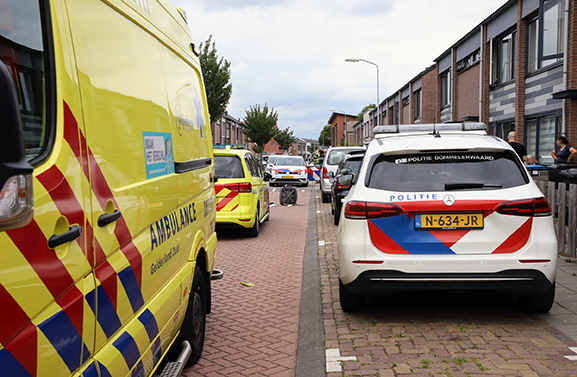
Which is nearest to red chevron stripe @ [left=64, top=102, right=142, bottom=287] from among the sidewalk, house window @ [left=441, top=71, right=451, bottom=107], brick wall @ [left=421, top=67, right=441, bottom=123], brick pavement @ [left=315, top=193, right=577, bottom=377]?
brick pavement @ [left=315, top=193, right=577, bottom=377]

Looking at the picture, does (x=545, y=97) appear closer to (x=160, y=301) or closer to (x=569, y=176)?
(x=569, y=176)

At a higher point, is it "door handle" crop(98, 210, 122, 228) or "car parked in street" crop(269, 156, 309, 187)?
"door handle" crop(98, 210, 122, 228)

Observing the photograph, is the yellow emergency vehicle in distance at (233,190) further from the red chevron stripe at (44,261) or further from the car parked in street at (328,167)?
the red chevron stripe at (44,261)

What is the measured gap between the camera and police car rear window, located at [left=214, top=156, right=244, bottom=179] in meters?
9.90

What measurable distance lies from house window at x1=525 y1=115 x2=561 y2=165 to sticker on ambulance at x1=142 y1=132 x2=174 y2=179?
1644cm

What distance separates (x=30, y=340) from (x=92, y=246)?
0.51 m

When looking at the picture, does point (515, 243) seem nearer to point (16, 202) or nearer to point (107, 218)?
point (107, 218)

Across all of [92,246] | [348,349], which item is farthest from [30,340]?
[348,349]

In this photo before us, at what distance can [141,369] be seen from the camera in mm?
2500

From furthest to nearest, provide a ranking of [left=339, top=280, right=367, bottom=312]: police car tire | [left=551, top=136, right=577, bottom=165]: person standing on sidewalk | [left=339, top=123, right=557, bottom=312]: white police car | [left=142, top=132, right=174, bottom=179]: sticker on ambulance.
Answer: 1. [left=551, top=136, right=577, bottom=165]: person standing on sidewalk
2. [left=339, top=280, right=367, bottom=312]: police car tire
3. [left=339, top=123, right=557, bottom=312]: white police car
4. [left=142, top=132, right=174, bottom=179]: sticker on ambulance

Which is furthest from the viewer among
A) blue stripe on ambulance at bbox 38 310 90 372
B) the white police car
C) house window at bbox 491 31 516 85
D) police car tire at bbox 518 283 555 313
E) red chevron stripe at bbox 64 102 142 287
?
house window at bbox 491 31 516 85

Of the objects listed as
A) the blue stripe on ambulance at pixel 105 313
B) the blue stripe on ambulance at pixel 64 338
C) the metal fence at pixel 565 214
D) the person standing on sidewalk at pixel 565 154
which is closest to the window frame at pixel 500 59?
the person standing on sidewalk at pixel 565 154

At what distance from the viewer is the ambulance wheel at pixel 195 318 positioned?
3786 mm

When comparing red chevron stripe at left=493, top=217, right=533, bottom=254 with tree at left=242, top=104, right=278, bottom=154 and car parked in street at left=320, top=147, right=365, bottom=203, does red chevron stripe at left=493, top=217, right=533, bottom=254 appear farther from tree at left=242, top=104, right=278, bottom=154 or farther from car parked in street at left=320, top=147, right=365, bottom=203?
tree at left=242, top=104, right=278, bottom=154
